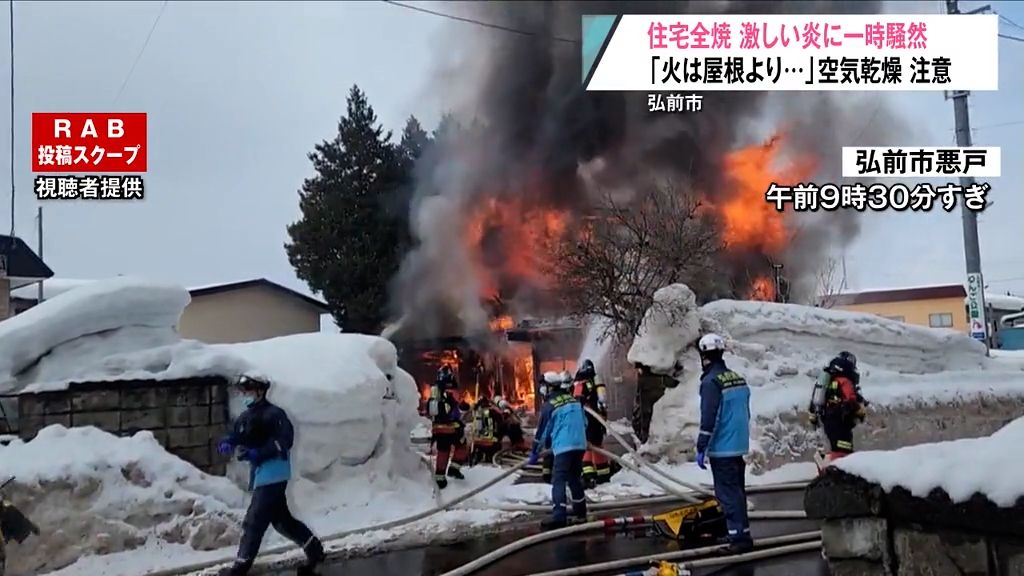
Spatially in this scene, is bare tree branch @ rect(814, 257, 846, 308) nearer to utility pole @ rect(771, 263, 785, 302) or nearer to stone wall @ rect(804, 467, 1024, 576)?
utility pole @ rect(771, 263, 785, 302)

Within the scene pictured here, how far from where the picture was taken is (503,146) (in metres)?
25.8

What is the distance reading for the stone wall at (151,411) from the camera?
22.8 ft

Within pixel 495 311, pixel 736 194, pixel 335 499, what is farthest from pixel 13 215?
pixel 736 194

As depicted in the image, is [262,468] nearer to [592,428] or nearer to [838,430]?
[592,428]

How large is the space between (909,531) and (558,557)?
3.29 meters

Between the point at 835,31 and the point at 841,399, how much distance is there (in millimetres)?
6109

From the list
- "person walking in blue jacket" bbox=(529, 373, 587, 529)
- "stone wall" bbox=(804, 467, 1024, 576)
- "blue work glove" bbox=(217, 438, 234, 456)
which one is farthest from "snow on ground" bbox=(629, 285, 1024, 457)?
"stone wall" bbox=(804, 467, 1024, 576)

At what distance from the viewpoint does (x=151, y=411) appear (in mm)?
7242

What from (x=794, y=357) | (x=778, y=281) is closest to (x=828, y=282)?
(x=778, y=281)

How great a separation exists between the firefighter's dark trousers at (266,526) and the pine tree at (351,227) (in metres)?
19.8

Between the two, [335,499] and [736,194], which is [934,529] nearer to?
[335,499]

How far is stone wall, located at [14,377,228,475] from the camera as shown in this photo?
694 cm
